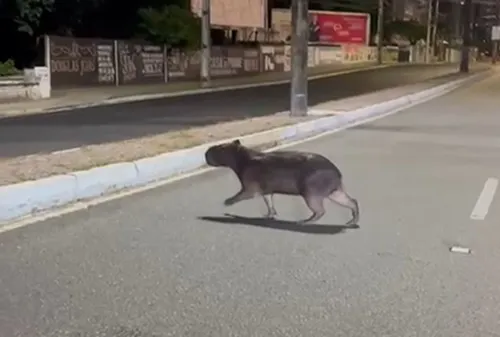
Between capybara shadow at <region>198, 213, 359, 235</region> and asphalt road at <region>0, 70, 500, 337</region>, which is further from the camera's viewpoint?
capybara shadow at <region>198, 213, 359, 235</region>

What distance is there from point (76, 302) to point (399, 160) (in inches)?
315

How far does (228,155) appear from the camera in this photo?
300 inches

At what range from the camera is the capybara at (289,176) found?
7.21 metres

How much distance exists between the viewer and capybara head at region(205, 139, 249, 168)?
24.9 ft

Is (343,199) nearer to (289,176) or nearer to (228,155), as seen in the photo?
(289,176)

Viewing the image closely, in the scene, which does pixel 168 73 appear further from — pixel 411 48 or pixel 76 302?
pixel 411 48

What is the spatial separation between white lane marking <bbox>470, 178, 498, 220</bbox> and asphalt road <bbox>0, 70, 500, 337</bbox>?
0.27ft

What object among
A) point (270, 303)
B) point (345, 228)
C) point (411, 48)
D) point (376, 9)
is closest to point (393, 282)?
point (270, 303)

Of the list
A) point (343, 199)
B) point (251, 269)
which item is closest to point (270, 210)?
point (343, 199)

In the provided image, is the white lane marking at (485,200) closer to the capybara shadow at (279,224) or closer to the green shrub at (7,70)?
the capybara shadow at (279,224)

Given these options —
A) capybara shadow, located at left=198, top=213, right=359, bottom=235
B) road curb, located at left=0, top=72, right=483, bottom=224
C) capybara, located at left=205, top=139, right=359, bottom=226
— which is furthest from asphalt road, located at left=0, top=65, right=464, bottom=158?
capybara, located at left=205, top=139, right=359, bottom=226

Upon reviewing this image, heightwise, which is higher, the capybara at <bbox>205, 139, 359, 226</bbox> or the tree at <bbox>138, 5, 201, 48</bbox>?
the tree at <bbox>138, 5, 201, 48</bbox>

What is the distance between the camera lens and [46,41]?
90.8 feet

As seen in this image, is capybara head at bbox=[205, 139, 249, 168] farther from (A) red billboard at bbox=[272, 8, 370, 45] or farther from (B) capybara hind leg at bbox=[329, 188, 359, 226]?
(A) red billboard at bbox=[272, 8, 370, 45]
